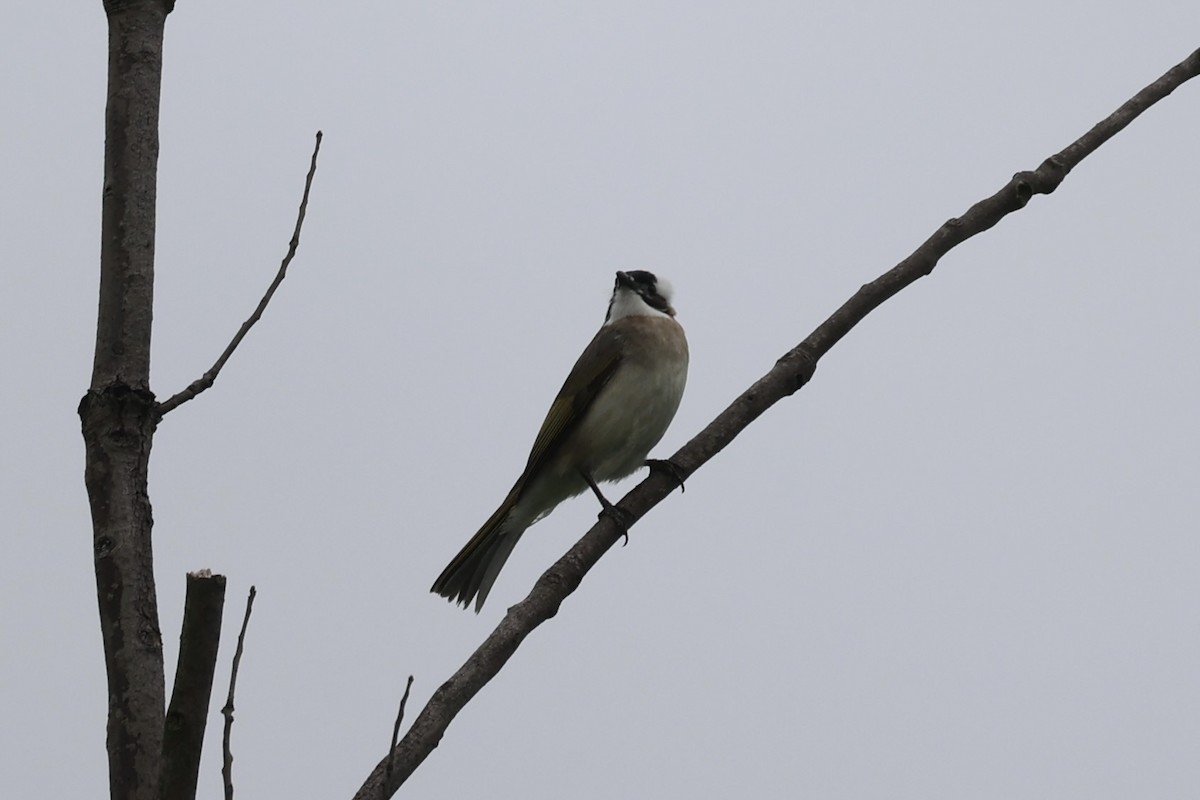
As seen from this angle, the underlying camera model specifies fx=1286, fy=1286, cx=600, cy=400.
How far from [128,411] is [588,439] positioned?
11.5 ft

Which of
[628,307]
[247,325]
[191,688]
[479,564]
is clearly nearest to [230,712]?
[191,688]

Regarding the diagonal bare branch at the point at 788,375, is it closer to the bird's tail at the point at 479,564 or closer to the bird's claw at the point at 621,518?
the bird's claw at the point at 621,518

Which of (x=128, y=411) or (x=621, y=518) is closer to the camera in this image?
(x=128, y=411)

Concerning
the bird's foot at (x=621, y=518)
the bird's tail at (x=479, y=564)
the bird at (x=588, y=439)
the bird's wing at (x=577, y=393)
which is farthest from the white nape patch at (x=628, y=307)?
the bird's foot at (x=621, y=518)

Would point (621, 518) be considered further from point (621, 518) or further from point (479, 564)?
point (479, 564)

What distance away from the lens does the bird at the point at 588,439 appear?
5699 millimetres

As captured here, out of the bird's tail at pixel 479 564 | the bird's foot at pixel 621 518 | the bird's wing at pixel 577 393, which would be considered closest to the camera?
the bird's foot at pixel 621 518

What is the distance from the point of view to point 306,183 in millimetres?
3135

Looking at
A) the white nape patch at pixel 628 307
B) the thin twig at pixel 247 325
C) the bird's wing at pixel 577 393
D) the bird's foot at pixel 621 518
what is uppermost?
the white nape patch at pixel 628 307

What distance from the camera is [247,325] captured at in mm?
2914

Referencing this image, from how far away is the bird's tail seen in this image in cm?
564

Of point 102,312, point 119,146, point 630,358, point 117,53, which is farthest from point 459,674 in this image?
point 630,358

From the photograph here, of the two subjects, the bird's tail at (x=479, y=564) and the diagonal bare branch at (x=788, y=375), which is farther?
the bird's tail at (x=479, y=564)

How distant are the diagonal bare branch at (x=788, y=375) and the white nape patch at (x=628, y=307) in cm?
309
